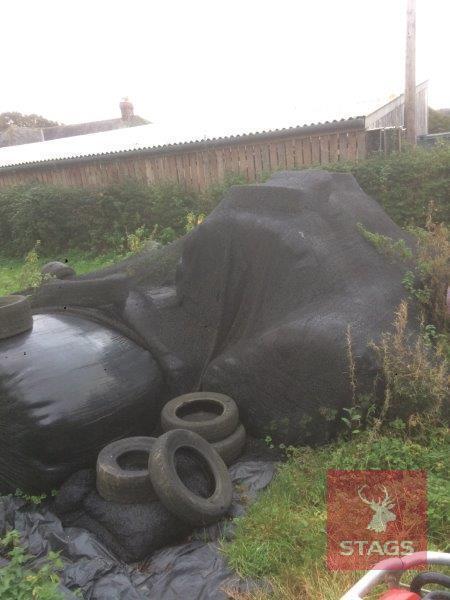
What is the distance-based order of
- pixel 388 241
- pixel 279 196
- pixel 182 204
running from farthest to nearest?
pixel 182 204
pixel 388 241
pixel 279 196

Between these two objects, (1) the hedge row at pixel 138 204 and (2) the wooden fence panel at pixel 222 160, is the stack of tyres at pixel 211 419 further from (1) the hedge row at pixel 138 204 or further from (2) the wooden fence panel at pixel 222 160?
(2) the wooden fence panel at pixel 222 160

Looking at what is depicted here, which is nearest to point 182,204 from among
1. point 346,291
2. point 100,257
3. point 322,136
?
point 100,257

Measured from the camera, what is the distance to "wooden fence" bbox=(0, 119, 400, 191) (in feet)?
32.2

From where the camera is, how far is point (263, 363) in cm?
411

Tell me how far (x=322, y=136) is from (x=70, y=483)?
27.3 ft

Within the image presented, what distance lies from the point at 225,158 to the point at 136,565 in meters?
9.42

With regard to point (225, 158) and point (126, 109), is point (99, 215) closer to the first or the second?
point (225, 158)

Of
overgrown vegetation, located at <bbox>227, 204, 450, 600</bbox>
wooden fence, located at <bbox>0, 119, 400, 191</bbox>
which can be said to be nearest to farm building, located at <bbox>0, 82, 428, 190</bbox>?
wooden fence, located at <bbox>0, 119, 400, 191</bbox>

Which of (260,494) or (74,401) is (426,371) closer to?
(260,494)

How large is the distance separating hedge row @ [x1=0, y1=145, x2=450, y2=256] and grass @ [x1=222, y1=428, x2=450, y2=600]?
220 inches

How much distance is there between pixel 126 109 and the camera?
3030 cm

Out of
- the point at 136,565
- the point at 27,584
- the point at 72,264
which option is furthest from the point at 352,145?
the point at 27,584

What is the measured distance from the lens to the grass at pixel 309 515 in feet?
9.09

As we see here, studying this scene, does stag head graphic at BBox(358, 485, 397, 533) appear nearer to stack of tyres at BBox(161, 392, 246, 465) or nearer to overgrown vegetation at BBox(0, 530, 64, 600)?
stack of tyres at BBox(161, 392, 246, 465)
